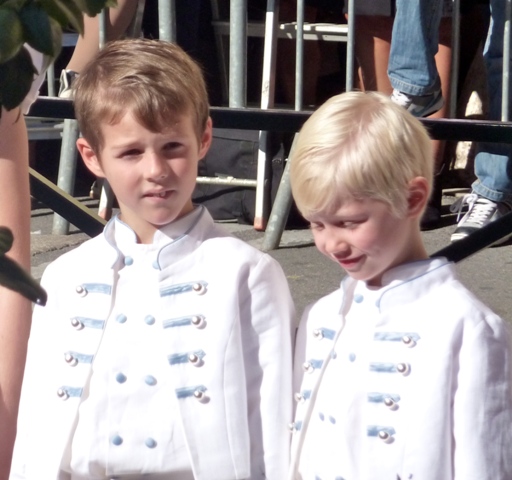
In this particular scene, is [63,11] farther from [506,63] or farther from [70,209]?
[506,63]

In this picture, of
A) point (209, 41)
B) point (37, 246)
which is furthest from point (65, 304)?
point (209, 41)

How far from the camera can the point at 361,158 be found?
1.81m

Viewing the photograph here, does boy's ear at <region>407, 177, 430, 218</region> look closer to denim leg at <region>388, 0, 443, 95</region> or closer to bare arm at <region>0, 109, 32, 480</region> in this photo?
bare arm at <region>0, 109, 32, 480</region>

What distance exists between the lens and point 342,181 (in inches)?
71.4

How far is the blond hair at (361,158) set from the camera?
1.81 meters

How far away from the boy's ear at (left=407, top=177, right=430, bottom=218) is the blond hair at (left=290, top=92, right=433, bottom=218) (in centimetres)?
1

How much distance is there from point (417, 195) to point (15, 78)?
1.27 metres

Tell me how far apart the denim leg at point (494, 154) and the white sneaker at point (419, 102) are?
28 cm

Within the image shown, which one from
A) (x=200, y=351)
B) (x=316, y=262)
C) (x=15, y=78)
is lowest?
(x=316, y=262)

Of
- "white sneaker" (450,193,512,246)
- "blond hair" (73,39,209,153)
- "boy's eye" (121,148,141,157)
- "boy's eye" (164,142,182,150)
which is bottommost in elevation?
"white sneaker" (450,193,512,246)

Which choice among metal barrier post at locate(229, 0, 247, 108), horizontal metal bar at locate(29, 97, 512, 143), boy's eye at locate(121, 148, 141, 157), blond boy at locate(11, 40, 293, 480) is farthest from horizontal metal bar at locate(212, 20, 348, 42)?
boy's eye at locate(121, 148, 141, 157)

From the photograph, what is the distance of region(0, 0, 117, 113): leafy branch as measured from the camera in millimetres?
647

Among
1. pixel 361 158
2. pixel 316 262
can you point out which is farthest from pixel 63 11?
pixel 316 262

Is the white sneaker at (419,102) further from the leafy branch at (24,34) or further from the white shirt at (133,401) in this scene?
the leafy branch at (24,34)
